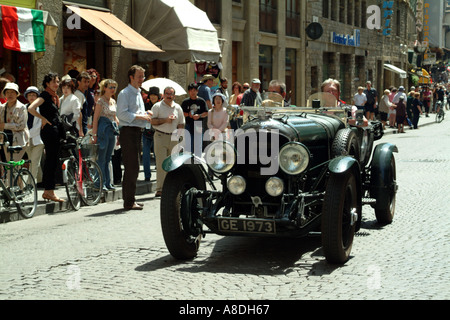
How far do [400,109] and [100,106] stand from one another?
20356 mm

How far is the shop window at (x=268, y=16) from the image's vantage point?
30.4 metres

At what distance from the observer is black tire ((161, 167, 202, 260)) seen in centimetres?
696

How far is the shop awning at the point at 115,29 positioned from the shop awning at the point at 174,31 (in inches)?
37.7

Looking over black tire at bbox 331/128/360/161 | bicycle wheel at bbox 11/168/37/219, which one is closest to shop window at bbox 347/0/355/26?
bicycle wheel at bbox 11/168/37/219

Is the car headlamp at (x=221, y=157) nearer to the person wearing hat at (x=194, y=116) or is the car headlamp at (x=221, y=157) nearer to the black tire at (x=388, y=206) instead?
the black tire at (x=388, y=206)

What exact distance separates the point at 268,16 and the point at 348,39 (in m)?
11.5

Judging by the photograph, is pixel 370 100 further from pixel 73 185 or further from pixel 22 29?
pixel 73 185

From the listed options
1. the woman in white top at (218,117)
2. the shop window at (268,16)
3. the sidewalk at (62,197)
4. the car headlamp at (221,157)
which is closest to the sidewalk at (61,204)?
the sidewalk at (62,197)

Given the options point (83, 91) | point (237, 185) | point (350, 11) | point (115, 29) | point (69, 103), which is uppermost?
point (350, 11)

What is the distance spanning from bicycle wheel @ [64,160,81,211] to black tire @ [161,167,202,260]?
13.0ft

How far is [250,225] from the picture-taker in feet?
22.0

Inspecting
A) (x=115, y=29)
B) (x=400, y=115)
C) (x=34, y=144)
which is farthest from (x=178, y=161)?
(x=400, y=115)

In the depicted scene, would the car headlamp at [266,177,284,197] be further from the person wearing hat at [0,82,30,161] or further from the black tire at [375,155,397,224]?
the person wearing hat at [0,82,30,161]
